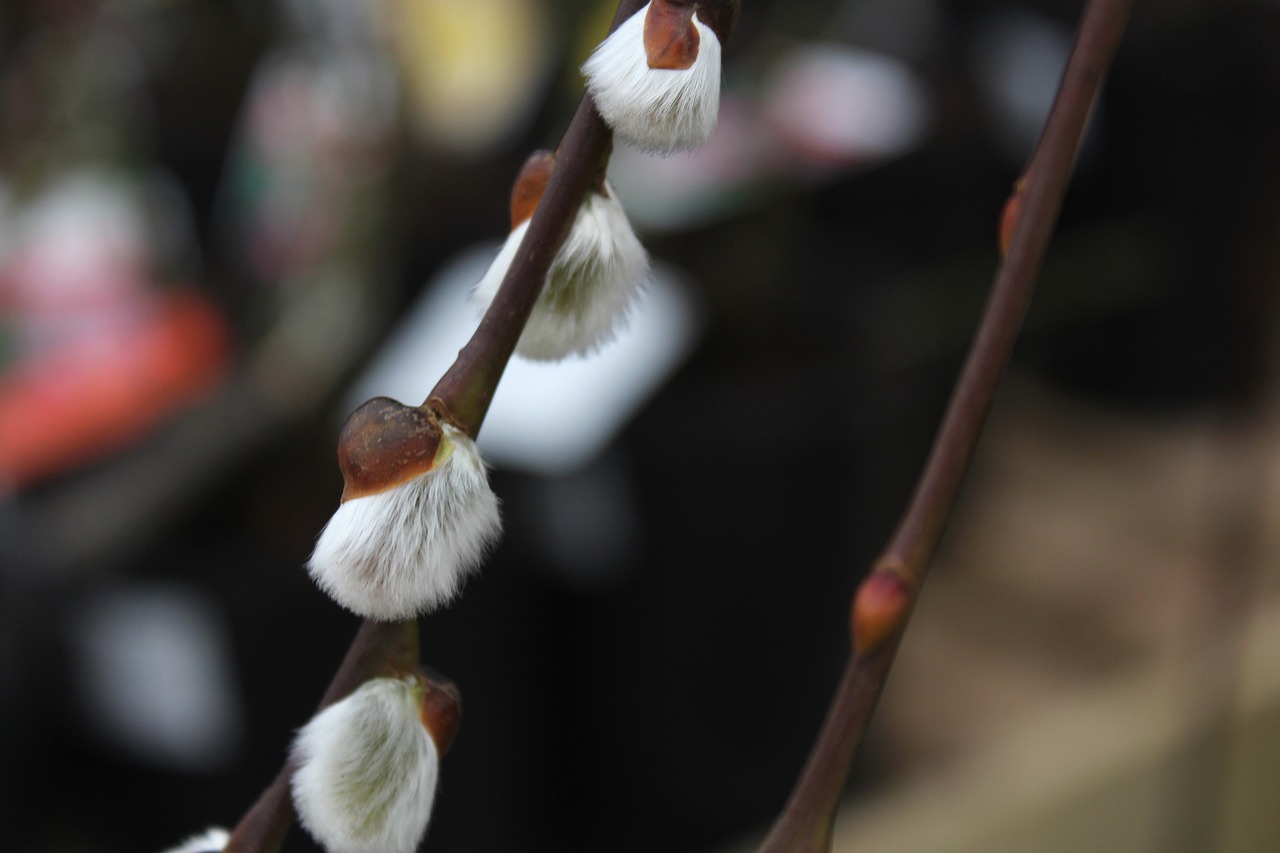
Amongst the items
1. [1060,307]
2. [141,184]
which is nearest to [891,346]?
[1060,307]

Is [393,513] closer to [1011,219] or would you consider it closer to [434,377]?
[1011,219]

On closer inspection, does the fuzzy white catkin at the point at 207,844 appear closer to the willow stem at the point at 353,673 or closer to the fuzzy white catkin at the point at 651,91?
the willow stem at the point at 353,673

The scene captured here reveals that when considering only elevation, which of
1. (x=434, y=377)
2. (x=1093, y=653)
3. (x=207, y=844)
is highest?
(x=207, y=844)

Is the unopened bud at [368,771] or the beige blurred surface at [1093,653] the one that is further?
the beige blurred surface at [1093,653]

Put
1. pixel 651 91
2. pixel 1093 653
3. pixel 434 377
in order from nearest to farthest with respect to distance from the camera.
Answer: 1. pixel 651 91
2. pixel 434 377
3. pixel 1093 653

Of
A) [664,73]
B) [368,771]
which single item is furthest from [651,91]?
[368,771]

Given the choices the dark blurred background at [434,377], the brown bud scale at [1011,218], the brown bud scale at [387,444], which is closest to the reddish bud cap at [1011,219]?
the brown bud scale at [1011,218]

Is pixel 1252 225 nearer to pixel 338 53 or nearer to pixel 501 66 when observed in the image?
pixel 501 66

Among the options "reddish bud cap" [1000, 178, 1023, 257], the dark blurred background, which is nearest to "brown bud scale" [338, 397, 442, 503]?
"reddish bud cap" [1000, 178, 1023, 257]
